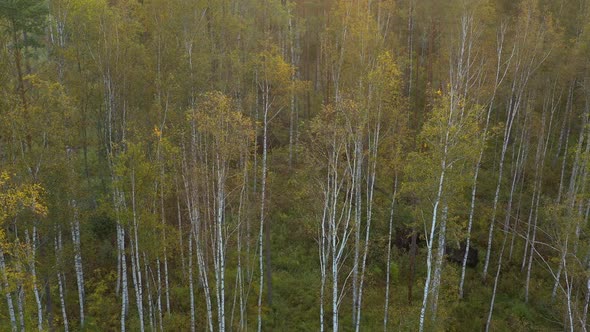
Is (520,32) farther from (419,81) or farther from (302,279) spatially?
(302,279)

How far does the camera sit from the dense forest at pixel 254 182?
1600 cm

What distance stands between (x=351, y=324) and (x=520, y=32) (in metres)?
17.6

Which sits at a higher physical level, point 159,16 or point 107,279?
point 159,16

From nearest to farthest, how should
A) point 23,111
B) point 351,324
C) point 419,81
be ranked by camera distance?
1. point 23,111
2. point 351,324
3. point 419,81

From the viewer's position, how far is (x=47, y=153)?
615 inches

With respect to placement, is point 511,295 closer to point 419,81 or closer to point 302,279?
point 302,279

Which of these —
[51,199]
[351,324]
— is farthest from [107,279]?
[351,324]

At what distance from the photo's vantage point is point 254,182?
23.7m

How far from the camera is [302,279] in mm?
23891

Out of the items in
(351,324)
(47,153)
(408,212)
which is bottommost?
(351,324)

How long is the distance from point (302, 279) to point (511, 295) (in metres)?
11.7

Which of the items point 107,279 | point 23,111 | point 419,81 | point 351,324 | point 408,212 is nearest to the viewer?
point 23,111

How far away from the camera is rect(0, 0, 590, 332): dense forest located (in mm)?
16000

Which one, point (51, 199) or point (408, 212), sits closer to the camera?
point (51, 199)
